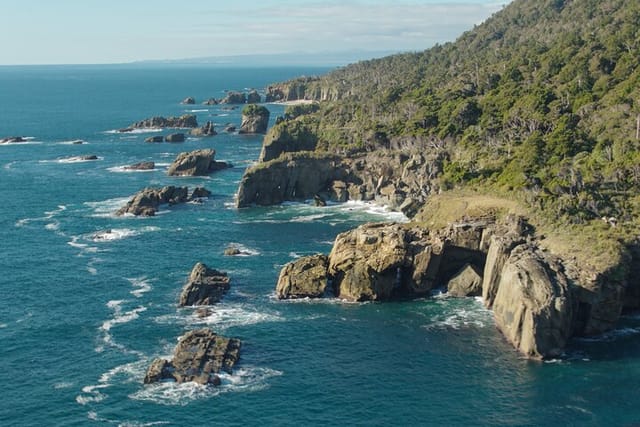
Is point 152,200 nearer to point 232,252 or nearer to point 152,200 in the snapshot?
point 152,200

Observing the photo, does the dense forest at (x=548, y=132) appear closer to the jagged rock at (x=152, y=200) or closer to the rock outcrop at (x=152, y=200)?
the rock outcrop at (x=152, y=200)

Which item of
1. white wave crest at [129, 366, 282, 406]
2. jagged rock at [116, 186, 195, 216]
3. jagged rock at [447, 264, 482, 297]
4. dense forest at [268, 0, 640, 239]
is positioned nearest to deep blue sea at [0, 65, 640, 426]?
white wave crest at [129, 366, 282, 406]

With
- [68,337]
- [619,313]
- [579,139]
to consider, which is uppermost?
[579,139]

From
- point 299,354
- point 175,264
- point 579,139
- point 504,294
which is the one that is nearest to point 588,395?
point 504,294

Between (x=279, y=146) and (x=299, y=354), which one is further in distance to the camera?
(x=279, y=146)

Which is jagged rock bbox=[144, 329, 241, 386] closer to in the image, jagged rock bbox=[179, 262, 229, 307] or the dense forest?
jagged rock bbox=[179, 262, 229, 307]

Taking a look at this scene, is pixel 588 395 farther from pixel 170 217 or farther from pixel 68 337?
pixel 170 217

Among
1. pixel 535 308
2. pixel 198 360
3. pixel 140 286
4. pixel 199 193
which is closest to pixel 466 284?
pixel 535 308
